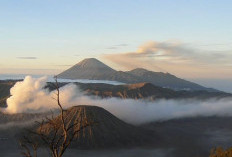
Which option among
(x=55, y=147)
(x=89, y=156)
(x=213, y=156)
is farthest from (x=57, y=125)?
(x=89, y=156)

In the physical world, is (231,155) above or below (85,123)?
below

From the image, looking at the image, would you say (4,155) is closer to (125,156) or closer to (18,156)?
(18,156)

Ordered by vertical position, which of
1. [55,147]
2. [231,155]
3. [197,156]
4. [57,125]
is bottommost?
[197,156]

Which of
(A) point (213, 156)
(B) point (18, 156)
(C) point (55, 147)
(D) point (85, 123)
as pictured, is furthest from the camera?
(B) point (18, 156)

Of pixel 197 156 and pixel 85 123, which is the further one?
pixel 197 156

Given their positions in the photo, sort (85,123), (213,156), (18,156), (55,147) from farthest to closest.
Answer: (18,156), (213,156), (85,123), (55,147)

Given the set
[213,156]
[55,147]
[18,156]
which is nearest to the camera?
[55,147]

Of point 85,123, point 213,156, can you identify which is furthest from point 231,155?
point 85,123

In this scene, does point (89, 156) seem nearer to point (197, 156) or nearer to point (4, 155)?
point (4, 155)

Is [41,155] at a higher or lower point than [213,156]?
lower
